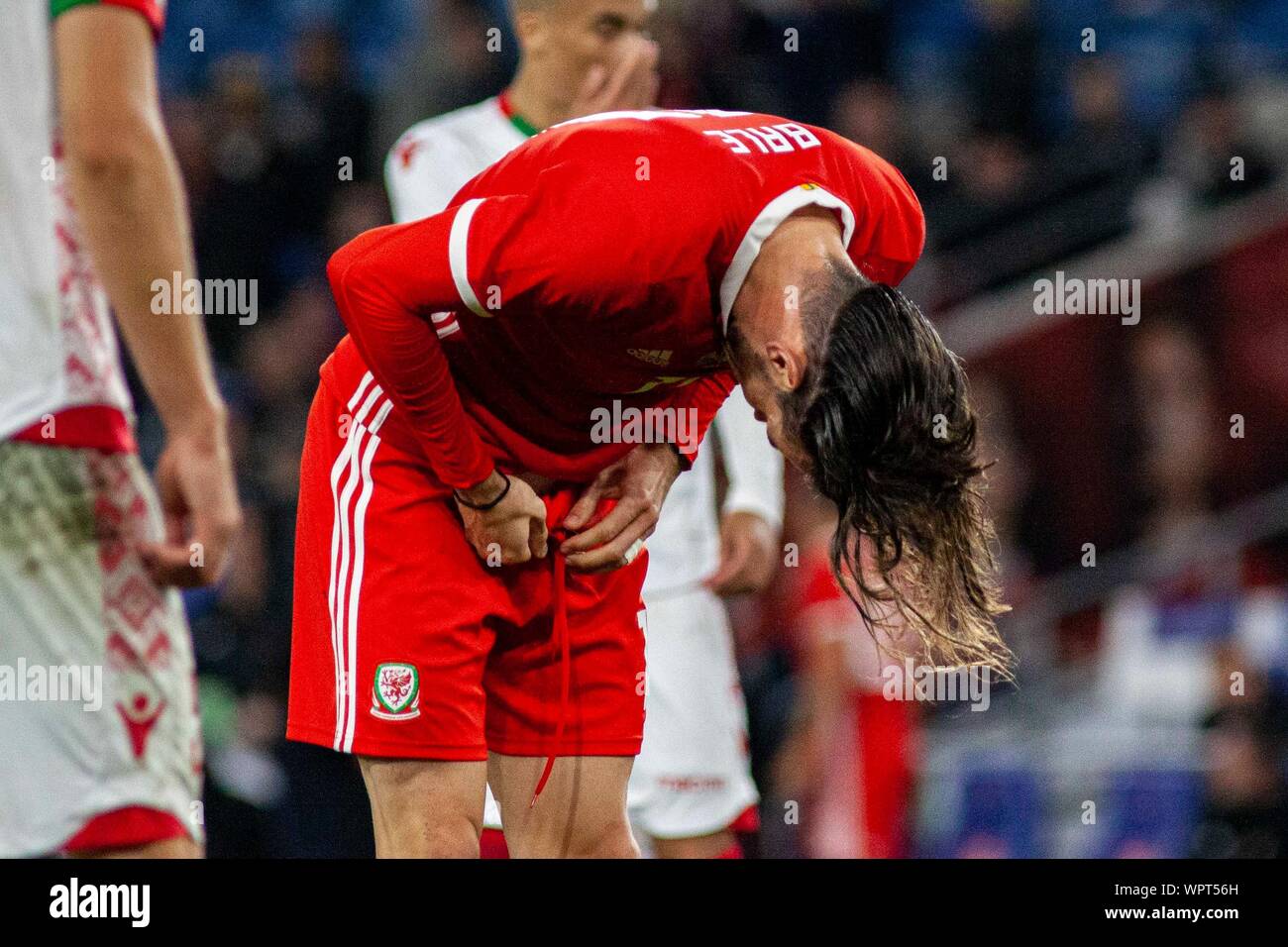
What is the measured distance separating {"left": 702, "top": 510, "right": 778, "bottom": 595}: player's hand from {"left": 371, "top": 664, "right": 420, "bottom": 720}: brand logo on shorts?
1.10 metres

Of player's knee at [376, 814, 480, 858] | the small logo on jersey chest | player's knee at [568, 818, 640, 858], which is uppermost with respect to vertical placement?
the small logo on jersey chest

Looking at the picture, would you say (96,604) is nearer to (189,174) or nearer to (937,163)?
(189,174)

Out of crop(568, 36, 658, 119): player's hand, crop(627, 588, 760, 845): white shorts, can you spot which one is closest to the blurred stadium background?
crop(627, 588, 760, 845): white shorts

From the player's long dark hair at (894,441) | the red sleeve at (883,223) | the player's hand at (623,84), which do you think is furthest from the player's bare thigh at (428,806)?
the player's hand at (623,84)

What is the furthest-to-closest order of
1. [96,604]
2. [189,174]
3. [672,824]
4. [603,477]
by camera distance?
[189,174] < [672,824] < [603,477] < [96,604]

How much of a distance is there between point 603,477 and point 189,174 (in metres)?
3.54

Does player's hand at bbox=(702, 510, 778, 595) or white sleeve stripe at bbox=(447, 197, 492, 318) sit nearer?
white sleeve stripe at bbox=(447, 197, 492, 318)

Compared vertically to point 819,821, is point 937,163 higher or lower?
higher

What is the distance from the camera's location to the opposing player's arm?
6.72 ft

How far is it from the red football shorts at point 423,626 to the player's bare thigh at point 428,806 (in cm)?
3

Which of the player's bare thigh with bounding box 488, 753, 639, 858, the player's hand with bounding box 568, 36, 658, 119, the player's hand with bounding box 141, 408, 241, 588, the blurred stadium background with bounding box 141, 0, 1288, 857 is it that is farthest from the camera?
the blurred stadium background with bounding box 141, 0, 1288, 857

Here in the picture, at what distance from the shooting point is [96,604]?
84.1 inches

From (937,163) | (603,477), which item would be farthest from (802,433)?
(937,163)

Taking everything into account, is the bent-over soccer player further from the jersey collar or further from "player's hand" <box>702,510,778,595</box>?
the jersey collar
